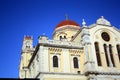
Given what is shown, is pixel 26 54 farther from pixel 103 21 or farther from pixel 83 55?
pixel 103 21

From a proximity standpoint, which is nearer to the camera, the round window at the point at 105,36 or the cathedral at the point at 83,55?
the cathedral at the point at 83,55

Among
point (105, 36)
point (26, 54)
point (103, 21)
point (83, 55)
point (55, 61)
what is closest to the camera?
point (55, 61)

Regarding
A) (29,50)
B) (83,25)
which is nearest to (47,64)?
(83,25)

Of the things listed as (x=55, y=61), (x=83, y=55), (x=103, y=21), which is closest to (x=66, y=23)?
(x=103, y=21)

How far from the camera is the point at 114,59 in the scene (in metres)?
33.8

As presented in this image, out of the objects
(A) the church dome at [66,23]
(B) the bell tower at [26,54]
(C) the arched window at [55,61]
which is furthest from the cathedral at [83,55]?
(A) the church dome at [66,23]

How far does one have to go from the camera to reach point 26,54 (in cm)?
4438

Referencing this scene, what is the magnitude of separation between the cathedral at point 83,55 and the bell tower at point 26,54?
7.17m

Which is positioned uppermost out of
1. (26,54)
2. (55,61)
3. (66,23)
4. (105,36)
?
(66,23)

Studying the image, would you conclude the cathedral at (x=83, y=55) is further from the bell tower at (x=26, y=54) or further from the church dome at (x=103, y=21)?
the bell tower at (x=26, y=54)

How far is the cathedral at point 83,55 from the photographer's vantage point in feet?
96.9

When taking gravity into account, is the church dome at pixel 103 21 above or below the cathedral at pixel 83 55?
above

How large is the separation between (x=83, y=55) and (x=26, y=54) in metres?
16.5

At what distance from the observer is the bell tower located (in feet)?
138
